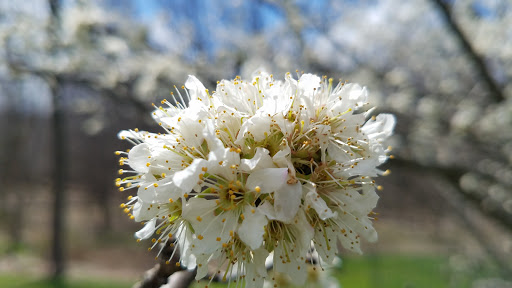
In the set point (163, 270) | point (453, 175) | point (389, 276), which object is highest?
point (163, 270)

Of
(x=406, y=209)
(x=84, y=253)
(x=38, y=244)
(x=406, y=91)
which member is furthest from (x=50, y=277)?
(x=406, y=209)

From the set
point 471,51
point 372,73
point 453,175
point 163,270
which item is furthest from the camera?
point 372,73

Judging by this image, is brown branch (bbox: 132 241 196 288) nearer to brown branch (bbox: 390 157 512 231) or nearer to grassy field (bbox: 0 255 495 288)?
brown branch (bbox: 390 157 512 231)

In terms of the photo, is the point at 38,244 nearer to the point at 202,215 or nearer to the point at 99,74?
the point at 99,74

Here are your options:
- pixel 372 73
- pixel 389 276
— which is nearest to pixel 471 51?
pixel 372 73

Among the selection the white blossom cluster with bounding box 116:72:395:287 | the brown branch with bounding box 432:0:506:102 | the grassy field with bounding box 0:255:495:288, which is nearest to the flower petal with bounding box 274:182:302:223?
the white blossom cluster with bounding box 116:72:395:287

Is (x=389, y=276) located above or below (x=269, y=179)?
below

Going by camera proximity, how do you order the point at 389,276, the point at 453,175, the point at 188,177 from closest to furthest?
the point at 188,177
the point at 453,175
the point at 389,276

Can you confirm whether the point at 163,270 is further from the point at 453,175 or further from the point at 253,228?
the point at 453,175
